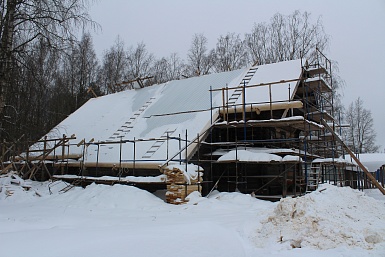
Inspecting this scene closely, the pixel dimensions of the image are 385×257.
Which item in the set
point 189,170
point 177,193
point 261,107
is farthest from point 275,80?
point 177,193

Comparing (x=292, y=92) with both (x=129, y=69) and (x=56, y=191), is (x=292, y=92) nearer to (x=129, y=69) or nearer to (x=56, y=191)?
(x=56, y=191)

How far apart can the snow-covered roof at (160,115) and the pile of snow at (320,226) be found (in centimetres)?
647

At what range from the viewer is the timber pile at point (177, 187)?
462 inches

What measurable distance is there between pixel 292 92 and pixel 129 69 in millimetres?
27707

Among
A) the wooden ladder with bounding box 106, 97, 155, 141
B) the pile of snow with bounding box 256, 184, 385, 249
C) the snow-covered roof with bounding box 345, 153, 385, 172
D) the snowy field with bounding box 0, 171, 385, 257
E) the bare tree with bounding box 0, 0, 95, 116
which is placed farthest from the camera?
the snow-covered roof with bounding box 345, 153, 385, 172

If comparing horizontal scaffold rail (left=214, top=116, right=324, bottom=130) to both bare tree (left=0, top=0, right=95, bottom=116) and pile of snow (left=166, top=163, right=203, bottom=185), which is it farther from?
bare tree (left=0, top=0, right=95, bottom=116)

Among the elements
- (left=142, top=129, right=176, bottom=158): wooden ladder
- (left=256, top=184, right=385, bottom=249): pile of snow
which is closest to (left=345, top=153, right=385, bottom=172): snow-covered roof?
(left=142, top=129, right=176, bottom=158): wooden ladder

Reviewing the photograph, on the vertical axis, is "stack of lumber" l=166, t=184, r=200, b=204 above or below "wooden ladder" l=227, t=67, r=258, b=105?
below

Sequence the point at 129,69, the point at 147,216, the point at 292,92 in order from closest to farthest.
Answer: the point at 147,216
the point at 292,92
the point at 129,69

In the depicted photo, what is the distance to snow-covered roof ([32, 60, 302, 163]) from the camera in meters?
15.1

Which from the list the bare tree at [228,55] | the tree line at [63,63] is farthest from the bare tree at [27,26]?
the bare tree at [228,55]

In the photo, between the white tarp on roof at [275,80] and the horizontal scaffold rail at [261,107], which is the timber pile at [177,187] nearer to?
the horizontal scaffold rail at [261,107]

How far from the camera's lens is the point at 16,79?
11109 mm

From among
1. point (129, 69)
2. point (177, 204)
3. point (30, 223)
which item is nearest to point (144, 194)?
point (177, 204)
